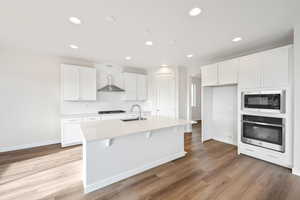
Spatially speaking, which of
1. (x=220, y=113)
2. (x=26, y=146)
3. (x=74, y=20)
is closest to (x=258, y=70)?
(x=220, y=113)

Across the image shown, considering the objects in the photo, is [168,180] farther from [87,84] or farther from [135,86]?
[135,86]

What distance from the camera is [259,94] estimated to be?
2.72m

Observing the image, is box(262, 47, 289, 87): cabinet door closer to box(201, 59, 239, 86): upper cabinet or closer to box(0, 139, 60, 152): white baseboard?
box(201, 59, 239, 86): upper cabinet

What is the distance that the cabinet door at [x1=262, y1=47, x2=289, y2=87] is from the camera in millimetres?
2408

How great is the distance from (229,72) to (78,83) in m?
A: 4.34

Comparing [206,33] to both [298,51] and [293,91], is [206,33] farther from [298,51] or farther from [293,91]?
[293,91]

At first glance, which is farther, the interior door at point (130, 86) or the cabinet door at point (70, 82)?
the interior door at point (130, 86)

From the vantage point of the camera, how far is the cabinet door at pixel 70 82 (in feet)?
12.5

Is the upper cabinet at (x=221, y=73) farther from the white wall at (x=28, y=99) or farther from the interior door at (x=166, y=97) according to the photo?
the white wall at (x=28, y=99)

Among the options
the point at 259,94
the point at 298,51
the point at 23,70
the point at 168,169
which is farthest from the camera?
the point at 23,70

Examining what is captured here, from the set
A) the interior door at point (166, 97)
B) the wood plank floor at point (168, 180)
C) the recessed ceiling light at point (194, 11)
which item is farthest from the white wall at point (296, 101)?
the interior door at point (166, 97)

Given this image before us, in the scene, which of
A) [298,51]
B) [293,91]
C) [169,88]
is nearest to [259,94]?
[293,91]

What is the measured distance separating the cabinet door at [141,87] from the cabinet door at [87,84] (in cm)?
170

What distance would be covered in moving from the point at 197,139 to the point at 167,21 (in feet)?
11.9
